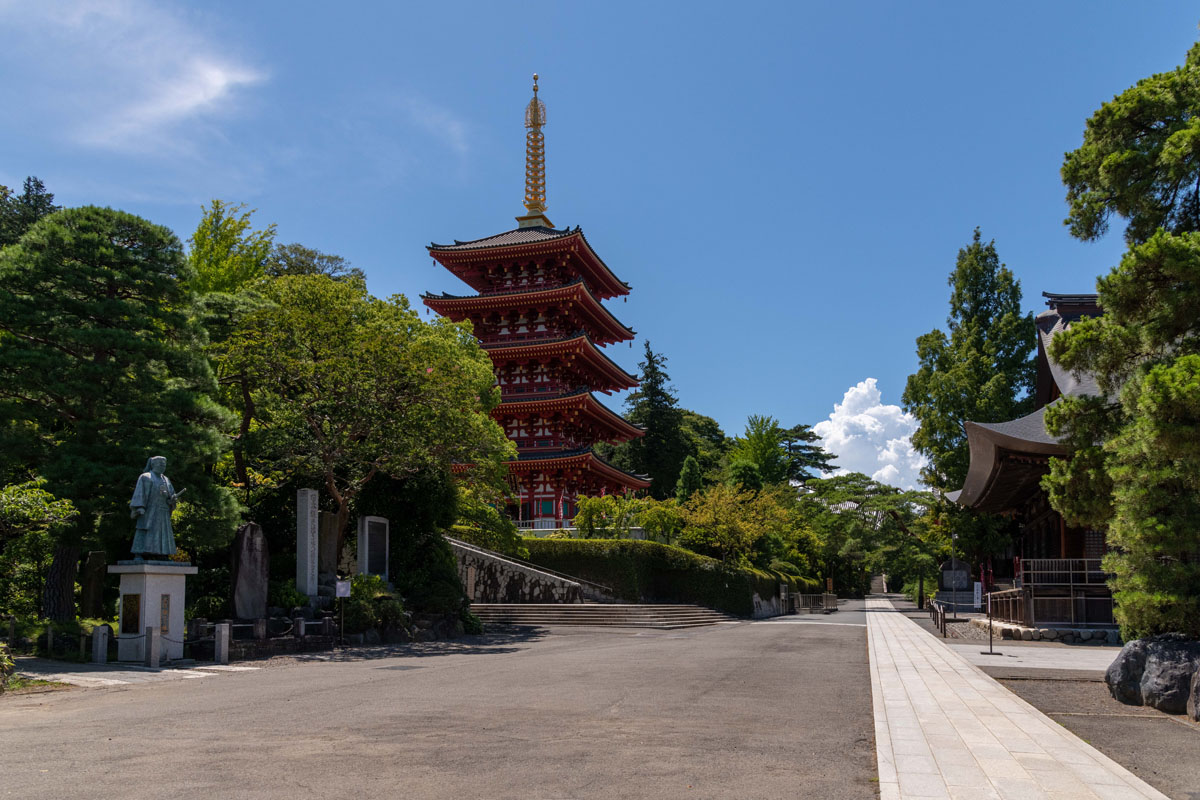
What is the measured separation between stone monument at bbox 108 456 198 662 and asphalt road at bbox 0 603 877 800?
2.56 meters

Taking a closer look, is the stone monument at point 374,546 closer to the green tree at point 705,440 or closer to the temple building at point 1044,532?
the temple building at point 1044,532

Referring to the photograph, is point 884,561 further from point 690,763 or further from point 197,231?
point 690,763

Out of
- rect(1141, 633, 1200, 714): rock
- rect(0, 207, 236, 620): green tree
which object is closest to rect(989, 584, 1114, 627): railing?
rect(1141, 633, 1200, 714): rock

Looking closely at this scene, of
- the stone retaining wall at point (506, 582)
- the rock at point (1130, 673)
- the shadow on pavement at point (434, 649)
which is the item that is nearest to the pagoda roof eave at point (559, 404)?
the stone retaining wall at point (506, 582)

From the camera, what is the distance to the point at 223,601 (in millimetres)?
19672

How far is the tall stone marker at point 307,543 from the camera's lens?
21219mm

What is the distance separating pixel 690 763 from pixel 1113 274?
748 centimetres

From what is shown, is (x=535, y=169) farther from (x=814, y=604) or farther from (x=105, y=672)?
(x=105, y=672)

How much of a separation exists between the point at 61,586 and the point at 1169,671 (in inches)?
753

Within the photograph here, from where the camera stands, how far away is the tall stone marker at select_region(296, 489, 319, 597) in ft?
69.6

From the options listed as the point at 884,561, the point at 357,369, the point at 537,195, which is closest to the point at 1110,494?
the point at 357,369

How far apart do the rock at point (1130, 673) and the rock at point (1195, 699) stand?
2.89 feet

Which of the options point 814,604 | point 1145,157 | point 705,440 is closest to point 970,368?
point 814,604

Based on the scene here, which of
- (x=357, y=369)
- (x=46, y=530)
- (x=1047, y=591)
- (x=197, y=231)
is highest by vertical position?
(x=197, y=231)
